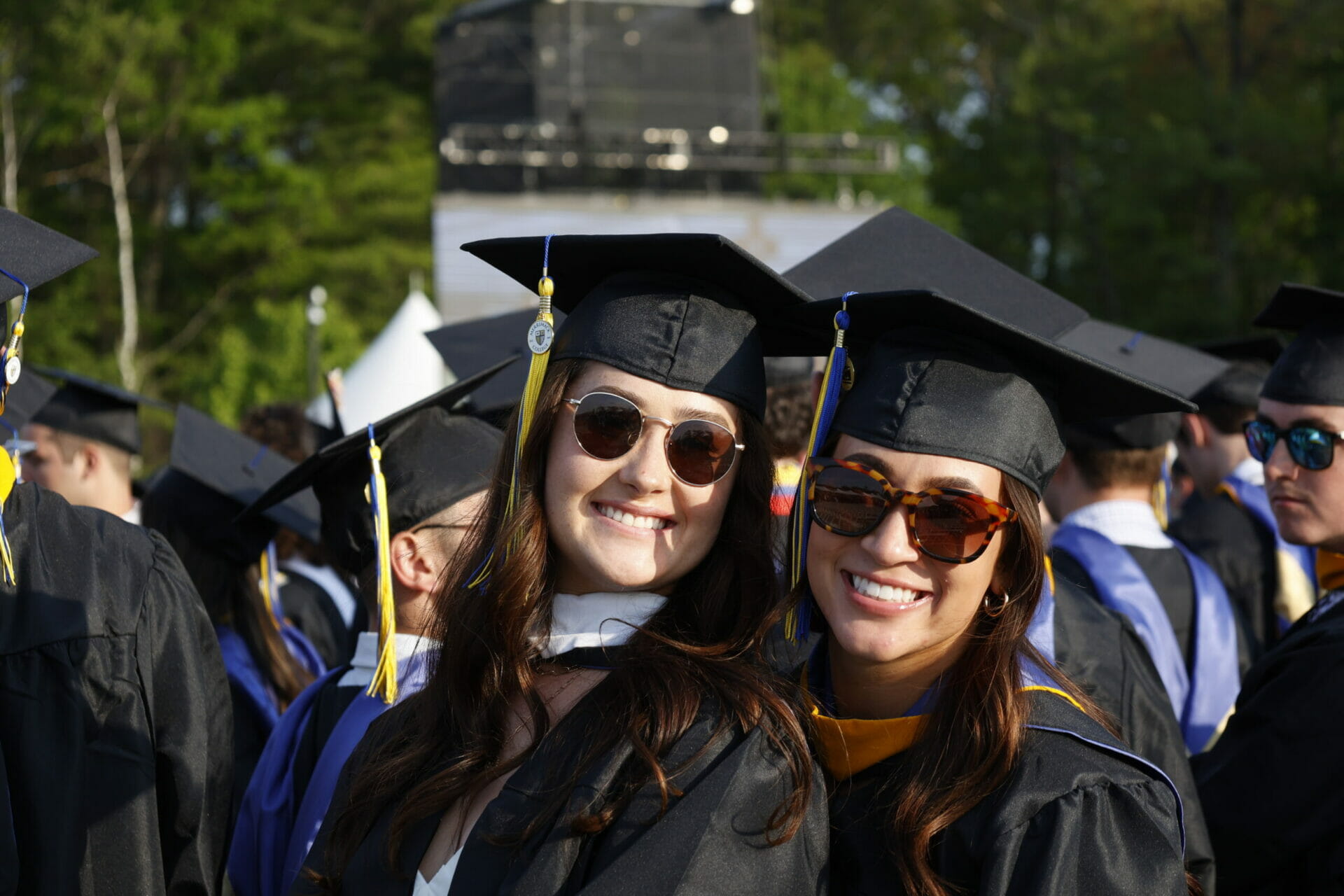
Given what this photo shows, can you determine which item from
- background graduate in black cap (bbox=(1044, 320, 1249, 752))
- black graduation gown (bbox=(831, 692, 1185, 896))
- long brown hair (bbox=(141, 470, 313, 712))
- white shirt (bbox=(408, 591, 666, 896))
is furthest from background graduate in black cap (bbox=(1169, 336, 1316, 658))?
long brown hair (bbox=(141, 470, 313, 712))

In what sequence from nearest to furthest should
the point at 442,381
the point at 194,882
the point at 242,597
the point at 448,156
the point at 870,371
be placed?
the point at 870,371
the point at 194,882
the point at 242,597
the point at 442,381
the point at 448,156

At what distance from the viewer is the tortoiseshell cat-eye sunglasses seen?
2045 millimetres

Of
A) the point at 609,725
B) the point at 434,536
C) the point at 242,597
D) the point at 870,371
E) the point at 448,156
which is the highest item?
the point at 870,371

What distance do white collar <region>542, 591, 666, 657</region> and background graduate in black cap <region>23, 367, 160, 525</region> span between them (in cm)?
271

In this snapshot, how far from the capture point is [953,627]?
→ 212cm

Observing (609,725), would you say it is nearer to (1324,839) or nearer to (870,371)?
(870,371)

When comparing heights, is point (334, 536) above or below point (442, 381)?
above

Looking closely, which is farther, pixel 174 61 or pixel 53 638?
pixel 174 61

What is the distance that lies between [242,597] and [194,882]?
1287mm

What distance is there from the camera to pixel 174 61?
2455 centimetres

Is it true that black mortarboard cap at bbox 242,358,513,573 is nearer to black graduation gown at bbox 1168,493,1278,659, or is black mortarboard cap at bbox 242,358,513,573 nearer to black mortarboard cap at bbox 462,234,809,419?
black mortarboard cap at bbox 462,234,809,419

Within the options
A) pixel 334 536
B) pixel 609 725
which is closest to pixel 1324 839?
pixel 609 725

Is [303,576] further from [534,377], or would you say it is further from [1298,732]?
[1298,732]

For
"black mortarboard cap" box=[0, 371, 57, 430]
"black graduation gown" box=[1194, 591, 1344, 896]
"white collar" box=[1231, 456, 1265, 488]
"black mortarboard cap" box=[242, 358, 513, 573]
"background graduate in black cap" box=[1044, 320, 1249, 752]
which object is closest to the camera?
"black graduation gown" box=[1194, 591, 1344, 896]
